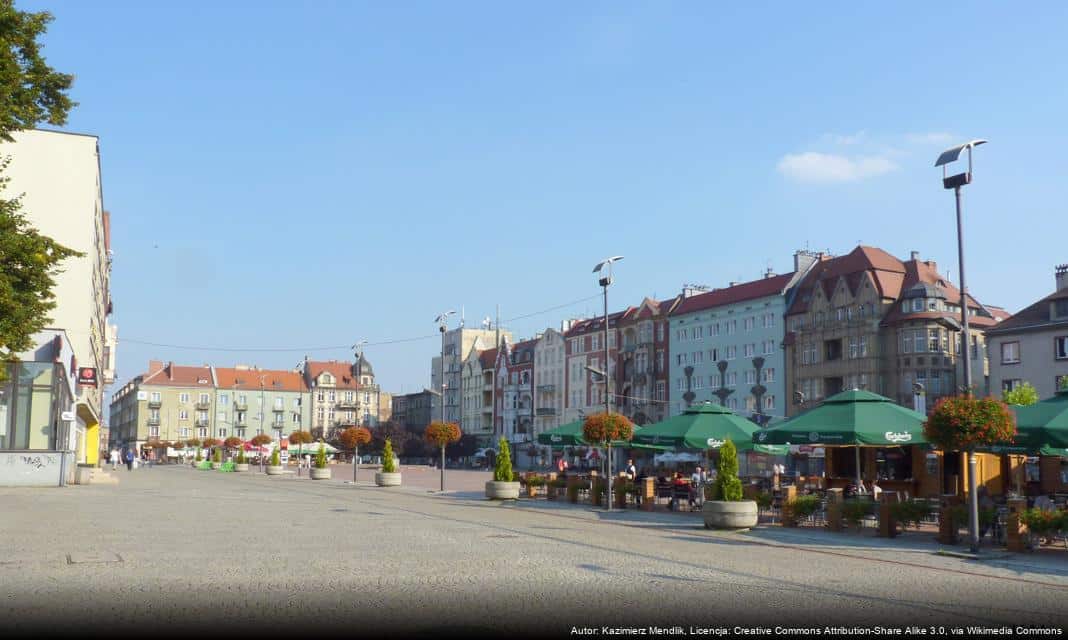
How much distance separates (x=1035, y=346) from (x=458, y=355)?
270 feet

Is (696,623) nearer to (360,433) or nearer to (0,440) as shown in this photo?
(0,440)

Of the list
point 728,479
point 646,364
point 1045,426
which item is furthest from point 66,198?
point 646,364

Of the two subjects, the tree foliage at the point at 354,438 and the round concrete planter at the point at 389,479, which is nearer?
the round concrete planter at the point at 389,479

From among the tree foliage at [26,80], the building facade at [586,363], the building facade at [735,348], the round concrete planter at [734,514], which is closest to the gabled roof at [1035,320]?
the building facade at [735,348]

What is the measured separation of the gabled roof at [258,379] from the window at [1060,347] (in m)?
110

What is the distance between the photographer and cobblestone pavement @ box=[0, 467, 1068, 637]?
9.66 meters

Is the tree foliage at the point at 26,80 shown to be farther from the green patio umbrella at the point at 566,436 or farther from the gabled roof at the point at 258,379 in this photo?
the gabled roof at the point at 258,379

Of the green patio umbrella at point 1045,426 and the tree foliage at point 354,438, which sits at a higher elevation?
the green patio umbrella at point 1045,426

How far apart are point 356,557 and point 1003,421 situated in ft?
36.3

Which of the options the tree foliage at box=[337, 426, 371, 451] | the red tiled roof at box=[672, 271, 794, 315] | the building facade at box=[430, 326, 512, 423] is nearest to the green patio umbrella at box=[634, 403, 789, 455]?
the tree foliage at box=[337, 426, 371, 451]

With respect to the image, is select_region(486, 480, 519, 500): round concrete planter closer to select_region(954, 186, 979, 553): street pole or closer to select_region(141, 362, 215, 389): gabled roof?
select_region(954, 186, 979, 553): street pole

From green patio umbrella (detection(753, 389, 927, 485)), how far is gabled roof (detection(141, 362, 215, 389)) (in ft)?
432

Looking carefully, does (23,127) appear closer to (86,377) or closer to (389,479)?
(389,479)

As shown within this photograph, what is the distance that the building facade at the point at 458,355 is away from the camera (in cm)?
13150
